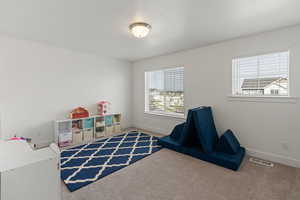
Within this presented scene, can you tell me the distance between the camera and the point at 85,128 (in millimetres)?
3676

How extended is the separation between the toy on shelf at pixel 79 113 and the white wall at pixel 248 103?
2.31m

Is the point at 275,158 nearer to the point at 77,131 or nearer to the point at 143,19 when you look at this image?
the point at 143,19

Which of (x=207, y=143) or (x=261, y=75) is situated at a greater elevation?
(x=261, y=75)

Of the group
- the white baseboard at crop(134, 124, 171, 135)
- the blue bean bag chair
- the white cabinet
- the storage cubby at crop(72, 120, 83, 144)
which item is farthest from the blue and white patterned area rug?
the white cabinet

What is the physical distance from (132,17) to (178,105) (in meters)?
2.63

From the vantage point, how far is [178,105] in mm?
4078

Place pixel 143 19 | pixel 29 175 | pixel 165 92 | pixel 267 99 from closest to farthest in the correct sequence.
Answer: pixel 29 175, pixel 143 19, pixel 267 99, pixel 165 92

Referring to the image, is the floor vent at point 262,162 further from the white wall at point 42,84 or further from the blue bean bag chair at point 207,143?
the white wall at point 42,84

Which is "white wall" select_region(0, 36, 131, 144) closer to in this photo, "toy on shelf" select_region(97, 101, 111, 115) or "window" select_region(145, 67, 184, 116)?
"toy on shelf" select_region(97, 101, 111, 115)

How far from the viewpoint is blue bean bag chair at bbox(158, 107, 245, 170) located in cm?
248

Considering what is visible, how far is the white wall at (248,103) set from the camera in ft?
7.89

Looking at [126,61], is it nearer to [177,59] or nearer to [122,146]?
[177,59]

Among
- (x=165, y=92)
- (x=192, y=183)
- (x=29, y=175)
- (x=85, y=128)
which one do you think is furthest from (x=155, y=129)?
(x=29, y=175)

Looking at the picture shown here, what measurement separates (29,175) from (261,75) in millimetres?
3580
